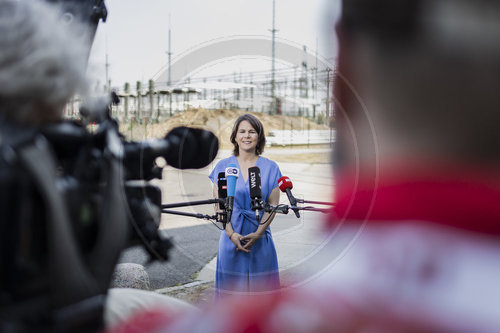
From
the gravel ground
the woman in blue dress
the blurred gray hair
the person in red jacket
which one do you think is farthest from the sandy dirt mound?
the gravel ground

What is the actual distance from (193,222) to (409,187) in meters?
5.71

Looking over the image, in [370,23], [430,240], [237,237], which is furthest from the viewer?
[237,237]

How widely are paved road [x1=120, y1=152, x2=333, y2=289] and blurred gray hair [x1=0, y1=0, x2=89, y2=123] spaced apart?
35 centimetres

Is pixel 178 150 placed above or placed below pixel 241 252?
above

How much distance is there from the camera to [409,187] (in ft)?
3.87

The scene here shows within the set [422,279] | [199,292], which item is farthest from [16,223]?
[199,292]

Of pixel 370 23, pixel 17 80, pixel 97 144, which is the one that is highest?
pixel 370 23

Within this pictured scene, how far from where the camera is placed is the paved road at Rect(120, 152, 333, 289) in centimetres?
192

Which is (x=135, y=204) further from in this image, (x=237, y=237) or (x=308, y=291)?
(x=237, y=237)

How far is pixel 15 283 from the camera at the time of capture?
746 millimetres

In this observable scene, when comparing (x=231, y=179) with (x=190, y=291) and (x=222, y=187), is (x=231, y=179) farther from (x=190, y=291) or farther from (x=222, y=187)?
(x=190, y=291)

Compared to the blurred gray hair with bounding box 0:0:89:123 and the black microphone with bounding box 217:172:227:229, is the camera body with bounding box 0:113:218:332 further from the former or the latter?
the black microphone with bounding box 217:172:227:229

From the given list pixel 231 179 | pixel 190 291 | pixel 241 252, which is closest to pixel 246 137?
pixel 231 179

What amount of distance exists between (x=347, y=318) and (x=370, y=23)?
0.93 metres
